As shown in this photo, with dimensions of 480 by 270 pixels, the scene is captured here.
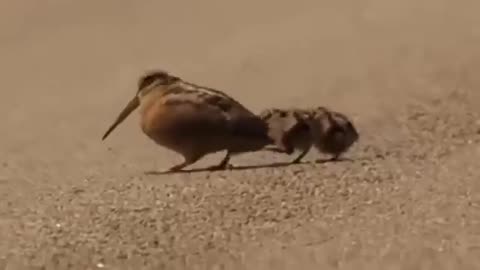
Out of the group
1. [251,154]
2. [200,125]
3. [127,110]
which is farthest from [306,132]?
[127,110]

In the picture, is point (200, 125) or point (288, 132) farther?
point (288, 132)

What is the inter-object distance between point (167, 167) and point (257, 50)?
5.43ft

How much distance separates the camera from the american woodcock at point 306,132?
11.4 ft

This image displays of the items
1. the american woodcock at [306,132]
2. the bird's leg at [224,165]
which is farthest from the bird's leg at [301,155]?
the bird's leg at [224,165]

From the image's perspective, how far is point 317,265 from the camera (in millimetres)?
2670

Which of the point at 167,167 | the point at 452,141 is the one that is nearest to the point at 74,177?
the point at 167,167

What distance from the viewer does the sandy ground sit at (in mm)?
2822

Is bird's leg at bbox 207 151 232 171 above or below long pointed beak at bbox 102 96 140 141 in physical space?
below

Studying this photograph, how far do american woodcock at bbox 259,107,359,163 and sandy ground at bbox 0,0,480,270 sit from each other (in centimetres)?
4

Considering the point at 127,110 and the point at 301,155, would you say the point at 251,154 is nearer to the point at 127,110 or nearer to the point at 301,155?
the point at 301,155

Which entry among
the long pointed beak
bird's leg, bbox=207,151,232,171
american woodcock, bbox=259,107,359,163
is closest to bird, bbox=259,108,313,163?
american woodcock, bbox=259,107,359,163

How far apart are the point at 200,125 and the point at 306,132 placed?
0.32 m

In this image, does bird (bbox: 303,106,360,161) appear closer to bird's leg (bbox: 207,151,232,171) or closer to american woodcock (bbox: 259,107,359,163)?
american woodcock (bbox: 259,107,359,163)

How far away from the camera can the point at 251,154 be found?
354 centimetres
